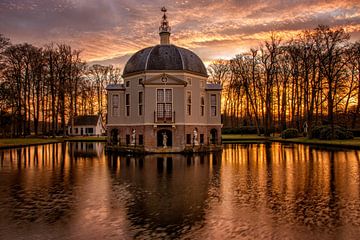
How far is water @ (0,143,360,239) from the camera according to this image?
9781 millimetres

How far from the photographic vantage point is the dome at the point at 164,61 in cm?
3756

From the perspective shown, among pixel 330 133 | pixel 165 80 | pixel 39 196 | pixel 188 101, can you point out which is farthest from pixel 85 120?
pixel 39 196

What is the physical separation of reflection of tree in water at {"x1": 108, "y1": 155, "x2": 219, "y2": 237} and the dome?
1649cm

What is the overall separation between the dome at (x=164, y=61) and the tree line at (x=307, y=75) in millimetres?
18513

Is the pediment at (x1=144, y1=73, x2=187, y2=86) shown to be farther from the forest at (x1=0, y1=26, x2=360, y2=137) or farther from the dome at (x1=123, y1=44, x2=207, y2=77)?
the forest at (x1=0, y1=26, x2=360, y2=137)

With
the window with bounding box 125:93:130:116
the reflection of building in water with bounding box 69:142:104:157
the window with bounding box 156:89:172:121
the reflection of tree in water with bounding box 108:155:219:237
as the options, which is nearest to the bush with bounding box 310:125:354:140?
the window with bounding box 156:89:172:121

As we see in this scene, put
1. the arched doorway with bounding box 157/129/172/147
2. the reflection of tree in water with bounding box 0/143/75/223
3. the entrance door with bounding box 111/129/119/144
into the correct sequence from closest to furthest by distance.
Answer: the reflection of tree in water with bounding box 0/143/75/223 → the arched doorway with bounding box 157/129/172/147 → the entrance door with bounding box 111/129/119/144

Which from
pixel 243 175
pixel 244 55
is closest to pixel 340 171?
pixel 243 175

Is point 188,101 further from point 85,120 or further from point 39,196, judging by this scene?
point 85,120

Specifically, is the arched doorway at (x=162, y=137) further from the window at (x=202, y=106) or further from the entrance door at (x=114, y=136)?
the entrance door at (x=114, y=136)

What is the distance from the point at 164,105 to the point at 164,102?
0.30 m

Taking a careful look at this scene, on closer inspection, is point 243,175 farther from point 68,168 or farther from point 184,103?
point 184,103

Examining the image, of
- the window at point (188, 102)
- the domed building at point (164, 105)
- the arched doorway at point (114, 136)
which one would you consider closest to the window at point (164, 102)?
the domed building at point (164, 105)

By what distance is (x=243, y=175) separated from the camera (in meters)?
20.2
